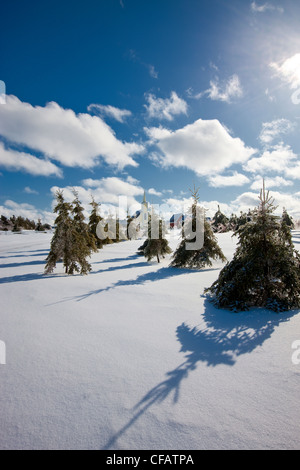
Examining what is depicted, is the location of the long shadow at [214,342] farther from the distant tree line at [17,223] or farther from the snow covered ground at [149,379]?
the distant tree line at [17,223]

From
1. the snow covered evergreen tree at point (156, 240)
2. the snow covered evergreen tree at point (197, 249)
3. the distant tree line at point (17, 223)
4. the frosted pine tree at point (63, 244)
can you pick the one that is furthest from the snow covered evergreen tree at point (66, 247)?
the distant tree line at point (17, 223)

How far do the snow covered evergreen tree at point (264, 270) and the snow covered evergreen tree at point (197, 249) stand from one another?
686cm

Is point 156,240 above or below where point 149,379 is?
above

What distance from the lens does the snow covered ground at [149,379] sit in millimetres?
2508

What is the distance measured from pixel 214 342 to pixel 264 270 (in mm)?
3292

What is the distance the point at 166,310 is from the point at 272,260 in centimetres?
384

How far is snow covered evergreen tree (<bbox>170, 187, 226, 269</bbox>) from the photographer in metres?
13.7

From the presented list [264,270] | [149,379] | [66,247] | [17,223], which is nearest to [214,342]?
[149,379]

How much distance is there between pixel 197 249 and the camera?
13898mm

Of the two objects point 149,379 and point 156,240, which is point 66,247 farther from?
point 149,379

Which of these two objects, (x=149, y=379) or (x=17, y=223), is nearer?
(x=149, y=379)

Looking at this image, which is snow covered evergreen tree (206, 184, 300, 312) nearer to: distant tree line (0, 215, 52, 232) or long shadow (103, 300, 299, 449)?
long shadow (103, 300, 299, 449)

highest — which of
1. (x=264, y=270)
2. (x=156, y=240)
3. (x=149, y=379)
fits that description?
(x=156, y=240)
